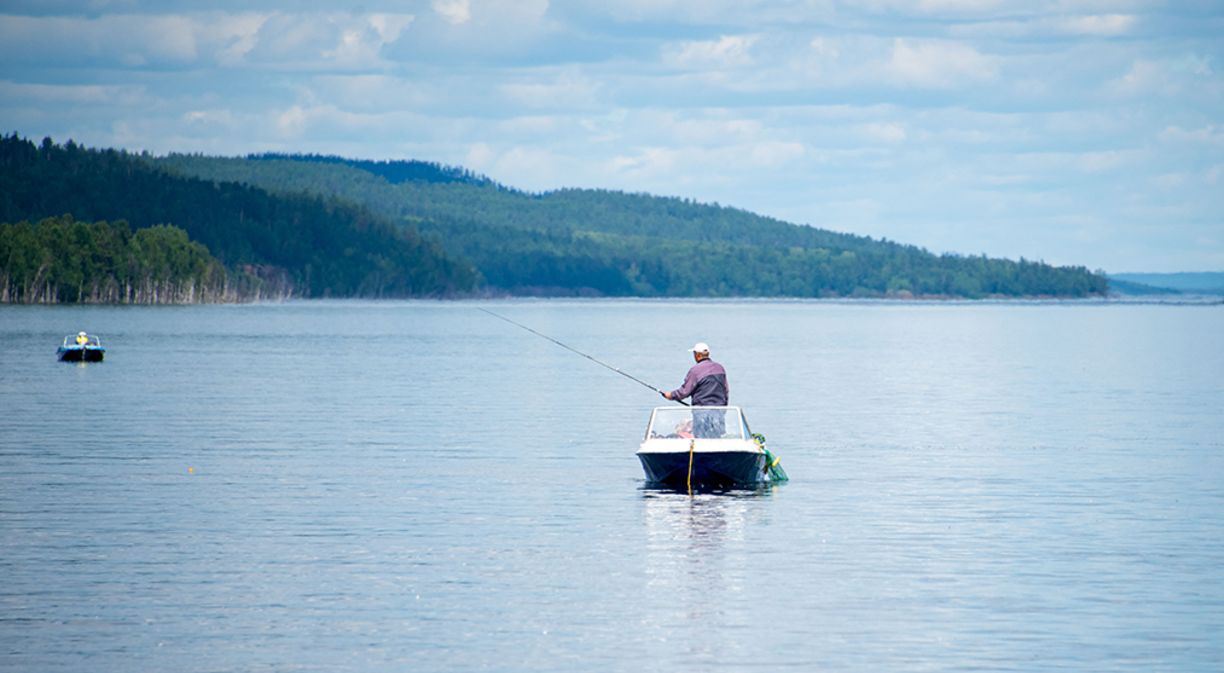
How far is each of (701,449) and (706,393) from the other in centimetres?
108

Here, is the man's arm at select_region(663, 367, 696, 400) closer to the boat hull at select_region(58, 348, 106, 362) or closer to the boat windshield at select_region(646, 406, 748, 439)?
the boat windshield at select_region(646, 406, 748, 439)

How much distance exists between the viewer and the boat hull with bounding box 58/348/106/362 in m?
91.1

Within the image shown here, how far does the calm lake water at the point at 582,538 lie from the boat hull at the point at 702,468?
0.65 m

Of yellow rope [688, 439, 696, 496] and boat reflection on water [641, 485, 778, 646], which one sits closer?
boat reflection on water [641, 485, 778, 646]

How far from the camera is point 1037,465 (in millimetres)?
44406

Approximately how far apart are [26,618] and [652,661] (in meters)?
7.98

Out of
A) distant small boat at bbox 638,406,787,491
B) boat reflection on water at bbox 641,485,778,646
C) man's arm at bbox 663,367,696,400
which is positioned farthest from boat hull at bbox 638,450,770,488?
man's arm at bbox 663,367,696,400

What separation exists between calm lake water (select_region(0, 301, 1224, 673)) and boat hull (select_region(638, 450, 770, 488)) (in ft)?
2.14

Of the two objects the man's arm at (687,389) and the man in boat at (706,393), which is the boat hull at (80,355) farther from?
the man's arm at (687,389)

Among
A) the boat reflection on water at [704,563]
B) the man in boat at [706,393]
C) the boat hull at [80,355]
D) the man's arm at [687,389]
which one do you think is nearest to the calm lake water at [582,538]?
the boat reflection on water at [704,563]

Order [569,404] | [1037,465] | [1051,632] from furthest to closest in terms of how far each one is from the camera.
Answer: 1. [569,404]
2. [1037,465]
3. [1051,632]

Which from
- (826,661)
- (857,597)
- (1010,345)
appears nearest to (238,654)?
(826,661)

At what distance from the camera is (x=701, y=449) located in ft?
118

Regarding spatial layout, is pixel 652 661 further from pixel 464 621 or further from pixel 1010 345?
pixel 1010 345
